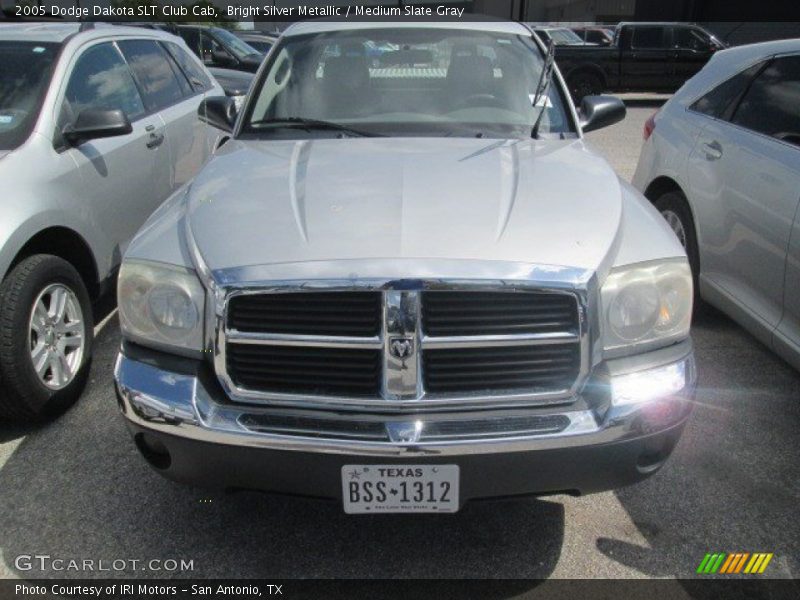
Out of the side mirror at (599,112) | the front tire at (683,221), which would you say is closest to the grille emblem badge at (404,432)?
the side mirror at (599,112)

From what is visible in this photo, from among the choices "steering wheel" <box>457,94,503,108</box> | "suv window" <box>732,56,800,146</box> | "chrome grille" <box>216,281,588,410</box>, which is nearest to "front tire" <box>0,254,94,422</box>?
"chrome grille" <box>216,281,588,410</box>

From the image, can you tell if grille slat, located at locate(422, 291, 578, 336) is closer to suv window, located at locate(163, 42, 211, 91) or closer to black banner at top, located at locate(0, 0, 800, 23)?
suv window, located at locate(163, 42, 211, 91)

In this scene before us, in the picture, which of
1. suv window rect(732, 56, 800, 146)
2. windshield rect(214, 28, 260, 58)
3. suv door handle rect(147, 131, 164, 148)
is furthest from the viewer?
windshield rect(214, 28, 260, 58)

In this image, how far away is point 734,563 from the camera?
8.21 feet

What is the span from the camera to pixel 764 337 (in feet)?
11.0

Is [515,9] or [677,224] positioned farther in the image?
[515,9]

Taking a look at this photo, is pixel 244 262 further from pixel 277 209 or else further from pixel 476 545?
pixel 476 545

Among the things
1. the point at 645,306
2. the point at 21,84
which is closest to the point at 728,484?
the point at 645,306

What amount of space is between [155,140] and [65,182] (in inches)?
45.1

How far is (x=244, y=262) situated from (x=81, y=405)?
1.84m

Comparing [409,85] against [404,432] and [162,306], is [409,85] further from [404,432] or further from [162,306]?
[404,432]

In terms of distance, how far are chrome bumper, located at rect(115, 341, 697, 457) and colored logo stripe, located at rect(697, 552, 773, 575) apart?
651mm

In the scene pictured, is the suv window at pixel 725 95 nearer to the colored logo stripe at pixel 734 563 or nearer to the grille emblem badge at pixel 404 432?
the colored logo stripe at pixel 734 563

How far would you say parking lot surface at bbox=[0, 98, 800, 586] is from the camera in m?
2.50
